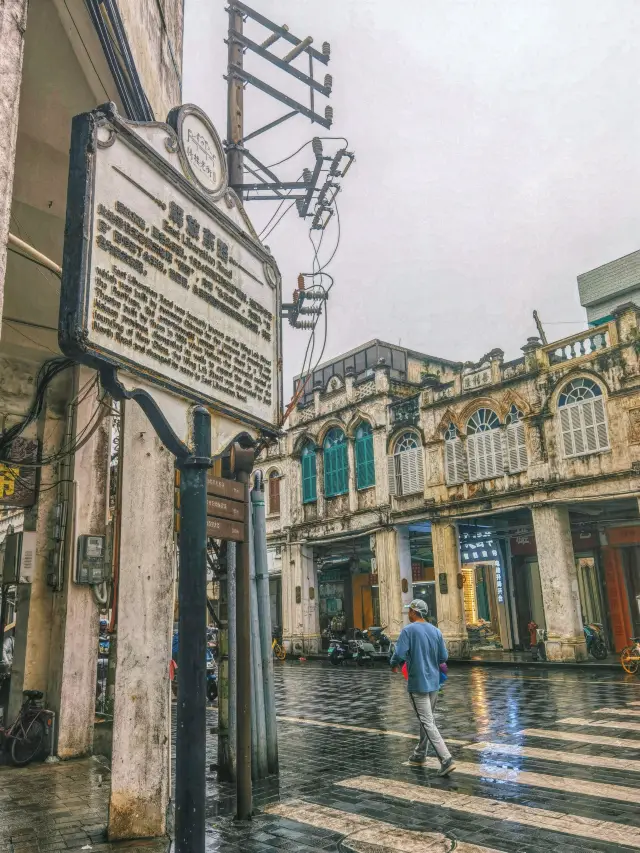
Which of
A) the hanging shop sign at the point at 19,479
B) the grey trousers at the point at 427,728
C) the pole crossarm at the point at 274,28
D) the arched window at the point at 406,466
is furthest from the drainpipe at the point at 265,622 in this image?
the arched window at the point at 406,466

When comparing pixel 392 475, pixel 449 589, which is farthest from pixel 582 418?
pixel 392 475

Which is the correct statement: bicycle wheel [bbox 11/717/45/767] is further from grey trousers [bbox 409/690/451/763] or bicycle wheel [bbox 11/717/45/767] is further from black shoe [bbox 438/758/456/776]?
black shoe [bbox 438/758/456/776]

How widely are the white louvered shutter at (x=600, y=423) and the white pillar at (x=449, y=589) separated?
19.5ft

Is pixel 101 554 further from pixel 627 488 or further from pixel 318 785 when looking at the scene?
pixel 627 488

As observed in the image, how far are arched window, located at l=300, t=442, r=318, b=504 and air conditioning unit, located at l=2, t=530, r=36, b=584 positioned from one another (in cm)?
1985

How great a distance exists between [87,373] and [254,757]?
5139mm

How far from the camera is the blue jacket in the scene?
6.91 m

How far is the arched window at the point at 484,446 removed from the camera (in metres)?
21.6

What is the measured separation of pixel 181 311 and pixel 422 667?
4790 millimetres

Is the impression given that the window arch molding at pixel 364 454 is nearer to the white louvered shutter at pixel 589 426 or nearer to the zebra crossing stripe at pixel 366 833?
the white louvered shutter at pixel 589 426

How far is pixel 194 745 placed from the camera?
11.1 feet

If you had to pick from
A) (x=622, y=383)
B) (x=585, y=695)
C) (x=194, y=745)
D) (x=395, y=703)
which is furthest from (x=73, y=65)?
(x=622, y=383)

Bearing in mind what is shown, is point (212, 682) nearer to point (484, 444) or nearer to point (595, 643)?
point (595, 643)

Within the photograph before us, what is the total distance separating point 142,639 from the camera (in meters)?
4.98
